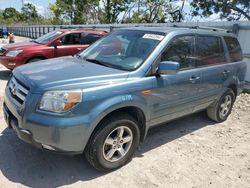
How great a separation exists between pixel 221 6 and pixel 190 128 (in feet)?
76.1

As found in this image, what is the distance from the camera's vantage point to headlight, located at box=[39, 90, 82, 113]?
8.99 feet

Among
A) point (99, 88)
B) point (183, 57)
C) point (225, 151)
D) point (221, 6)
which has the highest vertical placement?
point (221, 6)

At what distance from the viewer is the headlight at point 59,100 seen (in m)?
2.74

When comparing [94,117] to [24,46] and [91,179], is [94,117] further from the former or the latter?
[24,46]

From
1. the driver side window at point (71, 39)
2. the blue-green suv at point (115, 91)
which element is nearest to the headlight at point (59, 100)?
the blue-green suv at point (115, 91)

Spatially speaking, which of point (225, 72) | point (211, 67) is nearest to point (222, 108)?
point (225, 72)

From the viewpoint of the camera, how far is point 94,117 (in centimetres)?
284

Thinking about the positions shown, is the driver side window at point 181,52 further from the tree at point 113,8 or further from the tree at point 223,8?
the tree at point 113,8

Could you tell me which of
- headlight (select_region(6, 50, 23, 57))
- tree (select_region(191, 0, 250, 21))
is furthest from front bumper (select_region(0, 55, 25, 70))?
tree (select_region(191, 0, 250, 21))

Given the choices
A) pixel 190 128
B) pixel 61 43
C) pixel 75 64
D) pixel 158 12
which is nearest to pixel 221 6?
pixel 158 12

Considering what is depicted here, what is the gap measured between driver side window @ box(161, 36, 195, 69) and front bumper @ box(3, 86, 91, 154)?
5.22 feet

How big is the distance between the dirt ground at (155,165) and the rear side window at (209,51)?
136 cm

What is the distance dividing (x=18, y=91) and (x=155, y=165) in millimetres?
2051

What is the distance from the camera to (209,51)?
4527 mm
